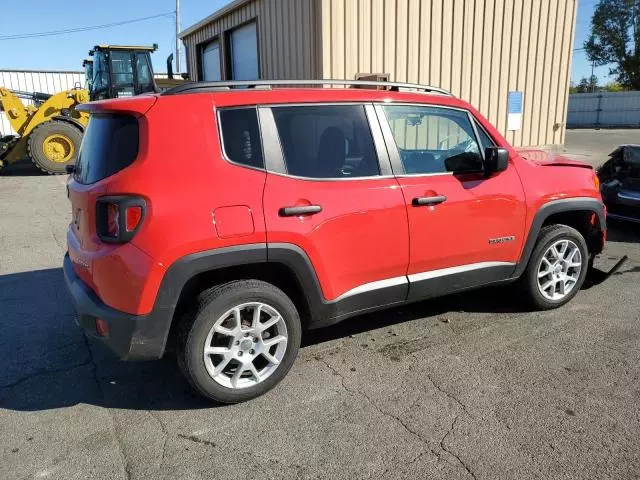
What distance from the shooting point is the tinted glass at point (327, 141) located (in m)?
3.15

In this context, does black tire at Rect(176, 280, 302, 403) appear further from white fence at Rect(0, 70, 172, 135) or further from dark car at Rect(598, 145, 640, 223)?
white fence at Rect(0, 70, 172, 135)

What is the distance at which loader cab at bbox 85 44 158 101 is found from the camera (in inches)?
568

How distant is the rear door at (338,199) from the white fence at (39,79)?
23.1 meters

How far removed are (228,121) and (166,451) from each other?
1809 mm

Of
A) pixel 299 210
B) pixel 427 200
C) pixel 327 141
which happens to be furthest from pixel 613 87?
pixel 299 210

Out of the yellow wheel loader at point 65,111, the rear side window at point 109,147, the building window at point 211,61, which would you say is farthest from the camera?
the building window at point 211,61

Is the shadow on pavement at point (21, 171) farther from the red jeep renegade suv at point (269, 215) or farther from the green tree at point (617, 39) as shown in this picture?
the green tree at point (617, 39)

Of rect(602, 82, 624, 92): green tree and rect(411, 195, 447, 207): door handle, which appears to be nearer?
rect(411, 195, 447, 207): door handle

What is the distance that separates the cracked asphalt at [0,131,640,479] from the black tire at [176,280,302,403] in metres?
0.11

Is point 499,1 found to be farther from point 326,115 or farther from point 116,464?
point 116,464

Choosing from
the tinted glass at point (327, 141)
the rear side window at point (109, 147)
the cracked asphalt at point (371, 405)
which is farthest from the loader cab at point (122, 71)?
the tinted glass at point (327, 141)

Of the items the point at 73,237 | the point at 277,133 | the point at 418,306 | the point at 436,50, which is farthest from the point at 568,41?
the point at 73,237

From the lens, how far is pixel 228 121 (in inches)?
118

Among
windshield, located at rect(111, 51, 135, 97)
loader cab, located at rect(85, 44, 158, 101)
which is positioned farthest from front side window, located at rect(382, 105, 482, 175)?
windshield, located at rect(111, 51, 135, 97)
